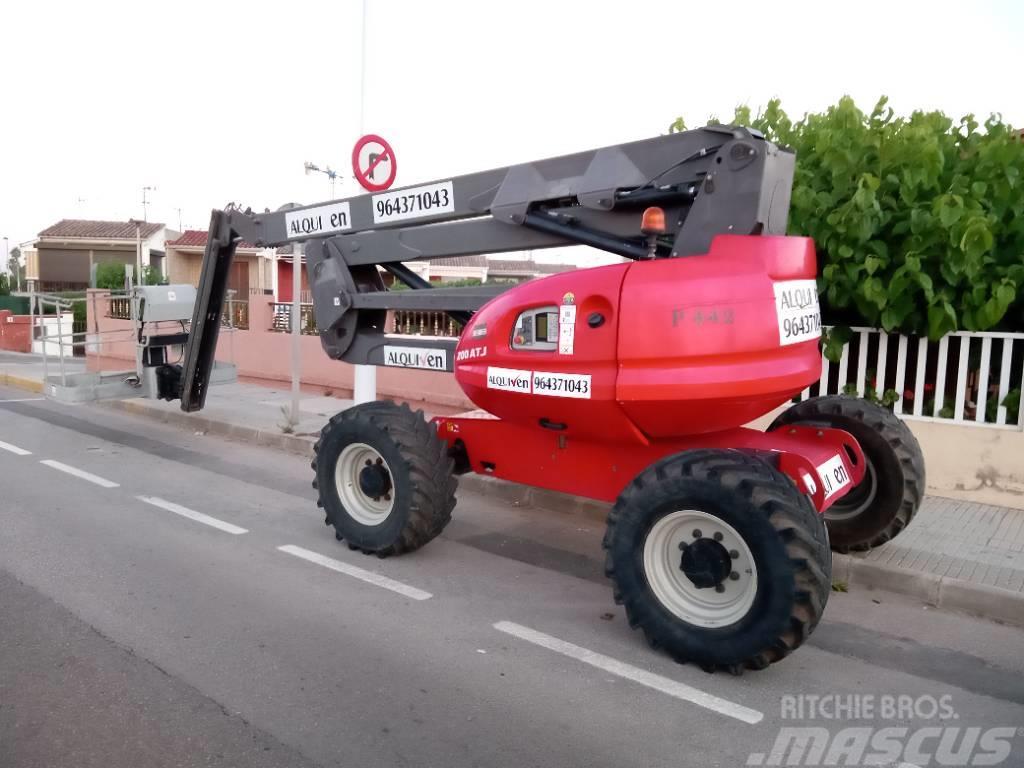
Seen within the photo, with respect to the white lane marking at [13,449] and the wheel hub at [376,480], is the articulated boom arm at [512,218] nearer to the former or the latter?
the wheel hub at [376,480]

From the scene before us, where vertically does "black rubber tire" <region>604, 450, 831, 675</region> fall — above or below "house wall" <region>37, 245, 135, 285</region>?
below

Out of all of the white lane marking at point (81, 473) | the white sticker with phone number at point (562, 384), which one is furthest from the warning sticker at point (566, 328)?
the white lane marking at point (81, 473)

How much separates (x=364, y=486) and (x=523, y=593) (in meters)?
1.40

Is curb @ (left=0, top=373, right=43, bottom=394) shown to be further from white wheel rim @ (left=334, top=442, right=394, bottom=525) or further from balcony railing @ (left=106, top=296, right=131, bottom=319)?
white wheel rim @ (left=334, top=442, right=394, bottom=525)

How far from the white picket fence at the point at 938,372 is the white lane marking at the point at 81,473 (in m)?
6.73

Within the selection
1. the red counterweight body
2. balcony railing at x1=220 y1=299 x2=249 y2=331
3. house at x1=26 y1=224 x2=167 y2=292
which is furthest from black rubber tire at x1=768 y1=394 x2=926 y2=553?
house at x1=26 y1=224 x2=167 y2=292

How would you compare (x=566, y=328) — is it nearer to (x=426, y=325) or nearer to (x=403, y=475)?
(x=403, y=475)

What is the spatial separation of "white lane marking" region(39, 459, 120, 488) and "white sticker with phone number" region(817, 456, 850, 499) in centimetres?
642

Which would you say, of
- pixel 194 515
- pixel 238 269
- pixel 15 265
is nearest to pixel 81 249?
pixel 238 269

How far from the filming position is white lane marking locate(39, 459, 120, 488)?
820cm

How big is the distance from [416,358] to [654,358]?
2534mm

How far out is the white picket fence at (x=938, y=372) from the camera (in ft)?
23.8

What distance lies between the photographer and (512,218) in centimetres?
564

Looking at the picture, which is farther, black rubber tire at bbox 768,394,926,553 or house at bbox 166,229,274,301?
house at bbox 166,229,274,301
